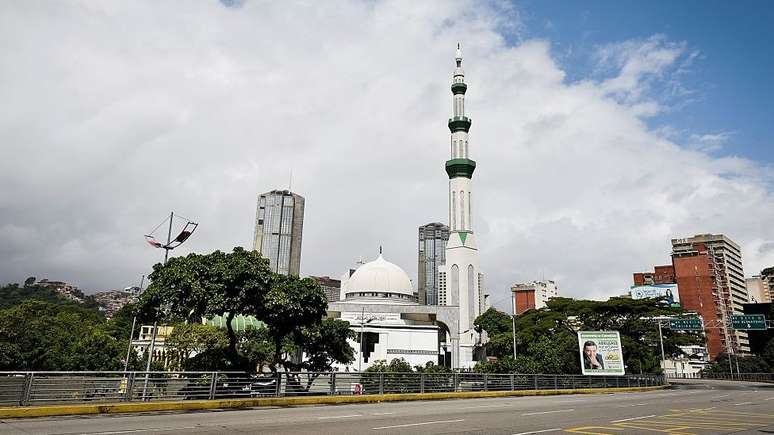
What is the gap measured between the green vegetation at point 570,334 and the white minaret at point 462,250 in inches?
99.8

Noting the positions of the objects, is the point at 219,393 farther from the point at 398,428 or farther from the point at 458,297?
the point at 458,297

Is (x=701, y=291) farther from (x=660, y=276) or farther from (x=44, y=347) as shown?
(x=44, y=347)

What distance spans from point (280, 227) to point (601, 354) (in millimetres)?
162417

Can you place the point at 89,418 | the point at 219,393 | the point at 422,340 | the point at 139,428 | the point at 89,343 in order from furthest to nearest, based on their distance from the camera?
the point at 422,340
the point at 89,343
the point at 219,393
the point at 89,418
the point at 139,428

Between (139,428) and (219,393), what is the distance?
20.5 feet

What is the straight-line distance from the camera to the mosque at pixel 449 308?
229 ft

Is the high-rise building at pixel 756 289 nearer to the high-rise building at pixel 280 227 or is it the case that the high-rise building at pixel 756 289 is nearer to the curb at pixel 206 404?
the high-rise building at pixel 280 227

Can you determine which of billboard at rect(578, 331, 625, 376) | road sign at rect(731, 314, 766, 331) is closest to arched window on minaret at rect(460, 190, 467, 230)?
road sign at rect(731, 314, 766, 331)

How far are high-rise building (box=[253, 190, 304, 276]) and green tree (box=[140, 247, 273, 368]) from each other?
6514 inches

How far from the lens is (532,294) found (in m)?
163

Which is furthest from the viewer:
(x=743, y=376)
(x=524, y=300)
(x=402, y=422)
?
(x=524, y=300)

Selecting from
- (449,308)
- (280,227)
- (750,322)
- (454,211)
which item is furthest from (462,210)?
(280,227)

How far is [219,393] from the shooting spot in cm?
1720

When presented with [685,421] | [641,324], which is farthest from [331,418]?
[641,324]
